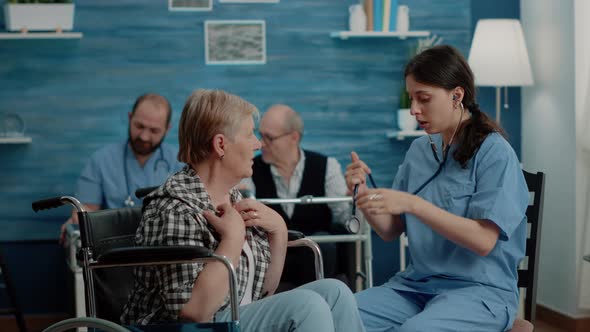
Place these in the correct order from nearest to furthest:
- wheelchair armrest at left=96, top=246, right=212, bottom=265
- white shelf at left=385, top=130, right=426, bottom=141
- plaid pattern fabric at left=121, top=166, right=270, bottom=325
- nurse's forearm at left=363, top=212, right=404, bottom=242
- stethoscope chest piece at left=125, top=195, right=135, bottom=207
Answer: wheelchair armrest at left=96, top=246, right=212, bottom=265 → plaid pattern fabric at left=121, top=166, right=270, bottom=325 → nurse's forearm at left=363, top=212, right=404, bottom=242 → stethoscope chest piece at left=125, top=195, right=135, bottom=207 → white shelf at left=385, top=130, right=426, bottom=141

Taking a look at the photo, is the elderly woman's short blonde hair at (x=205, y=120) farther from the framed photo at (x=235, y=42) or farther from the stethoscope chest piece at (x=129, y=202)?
the framed photo at (x=235, y=42)

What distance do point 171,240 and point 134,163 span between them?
83.1 inches

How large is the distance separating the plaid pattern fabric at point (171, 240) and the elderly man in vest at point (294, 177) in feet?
5.60

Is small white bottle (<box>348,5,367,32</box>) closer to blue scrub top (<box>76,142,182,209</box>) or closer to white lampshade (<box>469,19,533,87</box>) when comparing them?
white lampshade (<box>469,19,533,87</box>)

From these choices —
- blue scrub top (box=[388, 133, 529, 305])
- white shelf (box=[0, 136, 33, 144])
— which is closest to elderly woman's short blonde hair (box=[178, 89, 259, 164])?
blue scrub top (box=[388, 133, 529, 305])

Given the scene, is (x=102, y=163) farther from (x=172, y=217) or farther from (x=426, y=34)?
(x=172, y=217)

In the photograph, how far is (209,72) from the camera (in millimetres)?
4598

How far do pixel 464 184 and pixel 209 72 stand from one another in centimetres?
237

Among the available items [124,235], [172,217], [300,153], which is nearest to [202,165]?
[172,217]

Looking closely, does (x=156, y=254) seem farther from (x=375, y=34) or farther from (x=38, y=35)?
(x=375, y=34)

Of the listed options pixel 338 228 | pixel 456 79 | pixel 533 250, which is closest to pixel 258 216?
pixel 456 79

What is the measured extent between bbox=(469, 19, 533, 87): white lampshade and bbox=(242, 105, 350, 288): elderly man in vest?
90 centimetres

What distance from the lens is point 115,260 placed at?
6.54 ft

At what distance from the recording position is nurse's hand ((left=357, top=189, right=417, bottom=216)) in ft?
7.38
